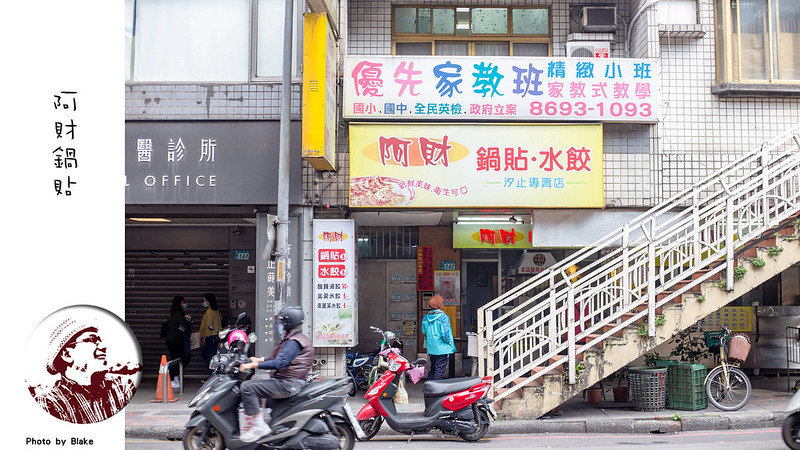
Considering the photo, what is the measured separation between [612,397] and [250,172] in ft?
24.6

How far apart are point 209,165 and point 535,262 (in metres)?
6.79

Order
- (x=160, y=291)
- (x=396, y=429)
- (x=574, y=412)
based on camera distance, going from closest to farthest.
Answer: (x=396, y=429), (x=574, y=412), (x=160, y=291)

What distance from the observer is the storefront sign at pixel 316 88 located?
10883 mm

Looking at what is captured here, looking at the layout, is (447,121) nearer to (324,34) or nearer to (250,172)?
(324,34)

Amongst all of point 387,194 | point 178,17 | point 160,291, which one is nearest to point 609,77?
point 387,194

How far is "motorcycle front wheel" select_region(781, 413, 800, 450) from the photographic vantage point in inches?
306

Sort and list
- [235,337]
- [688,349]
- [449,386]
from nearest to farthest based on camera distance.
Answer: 1. [235,337]
2. [449,386]
3. [688,349]

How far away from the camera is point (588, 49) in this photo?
512 inches

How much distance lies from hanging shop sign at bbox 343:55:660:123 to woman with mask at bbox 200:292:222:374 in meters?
5.38

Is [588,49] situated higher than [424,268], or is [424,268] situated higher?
[588,49]

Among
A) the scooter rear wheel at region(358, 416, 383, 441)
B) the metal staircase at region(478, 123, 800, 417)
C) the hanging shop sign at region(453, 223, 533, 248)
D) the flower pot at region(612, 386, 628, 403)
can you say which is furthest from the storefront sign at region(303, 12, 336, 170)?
the flower pot at region(612, 386, 628, 403)

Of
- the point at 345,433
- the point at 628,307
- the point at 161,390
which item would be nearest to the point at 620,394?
the point at 628,307

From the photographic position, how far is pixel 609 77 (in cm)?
1226

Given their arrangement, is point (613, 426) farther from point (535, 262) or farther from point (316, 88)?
point (316, 88)
